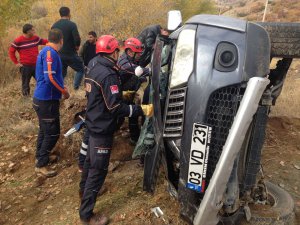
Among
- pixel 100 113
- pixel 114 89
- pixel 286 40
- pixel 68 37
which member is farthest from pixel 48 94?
pixel 286 40

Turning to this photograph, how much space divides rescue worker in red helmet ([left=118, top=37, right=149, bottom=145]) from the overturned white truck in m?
1.95

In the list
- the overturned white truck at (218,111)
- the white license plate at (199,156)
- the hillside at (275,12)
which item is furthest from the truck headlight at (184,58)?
the hillside at (275,12)

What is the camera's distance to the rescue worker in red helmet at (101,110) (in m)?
3.38

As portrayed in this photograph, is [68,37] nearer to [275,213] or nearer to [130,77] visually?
[130,77]

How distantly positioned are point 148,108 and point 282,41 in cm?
140

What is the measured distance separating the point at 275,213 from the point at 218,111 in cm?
125

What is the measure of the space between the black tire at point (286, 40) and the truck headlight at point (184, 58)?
0.81 metres

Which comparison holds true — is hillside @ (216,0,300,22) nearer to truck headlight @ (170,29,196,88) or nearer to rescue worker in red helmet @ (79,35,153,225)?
rescue worker in red helmet @ (79,35,153,225)

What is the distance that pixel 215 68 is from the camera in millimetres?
2561

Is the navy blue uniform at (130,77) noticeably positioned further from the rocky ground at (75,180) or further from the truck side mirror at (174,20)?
the truck side mirror at (174,20)

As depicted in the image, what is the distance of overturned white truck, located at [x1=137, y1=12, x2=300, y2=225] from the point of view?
246 centimetres

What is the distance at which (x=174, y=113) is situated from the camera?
9.20 ft

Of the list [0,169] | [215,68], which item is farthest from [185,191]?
[0,169]

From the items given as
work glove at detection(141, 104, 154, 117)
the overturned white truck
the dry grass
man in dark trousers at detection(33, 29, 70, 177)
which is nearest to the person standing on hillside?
man in dark trousers at detection(33, 29, 70, 177)
